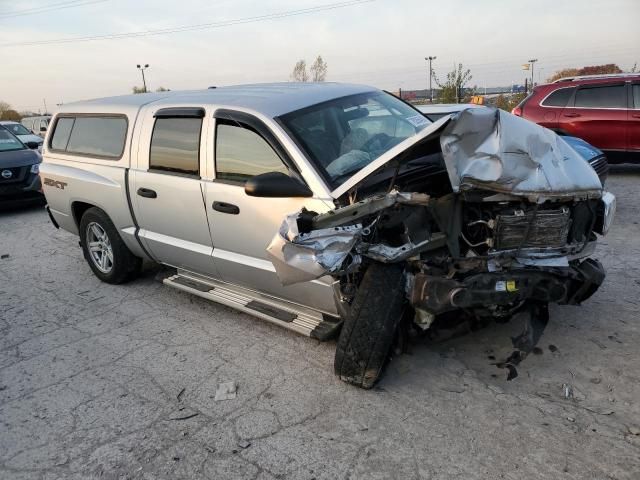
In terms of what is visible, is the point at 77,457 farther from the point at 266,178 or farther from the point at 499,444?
the point at 499,444

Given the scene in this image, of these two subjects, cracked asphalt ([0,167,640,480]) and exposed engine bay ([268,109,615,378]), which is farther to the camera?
exposed engine bay ([268,109,615,378])

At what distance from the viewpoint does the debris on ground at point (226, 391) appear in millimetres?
3270

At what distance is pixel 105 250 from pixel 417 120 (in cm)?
340

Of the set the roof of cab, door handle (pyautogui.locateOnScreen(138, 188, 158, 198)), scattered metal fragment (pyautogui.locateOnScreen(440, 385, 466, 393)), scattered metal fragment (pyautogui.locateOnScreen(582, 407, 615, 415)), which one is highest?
the roof of cab

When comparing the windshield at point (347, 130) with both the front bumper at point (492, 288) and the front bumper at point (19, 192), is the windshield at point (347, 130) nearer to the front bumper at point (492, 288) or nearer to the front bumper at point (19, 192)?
the front bumper at point (492, 288)

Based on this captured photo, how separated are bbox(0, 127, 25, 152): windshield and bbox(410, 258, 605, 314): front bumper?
9.95 metres

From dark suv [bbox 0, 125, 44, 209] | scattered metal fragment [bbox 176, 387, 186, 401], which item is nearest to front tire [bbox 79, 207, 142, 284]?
scattered metal fragment [bbox 176, 387, 186, 401]

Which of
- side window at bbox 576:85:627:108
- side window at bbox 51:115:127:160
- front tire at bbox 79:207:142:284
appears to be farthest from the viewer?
side window at bbox 576:85:627:108

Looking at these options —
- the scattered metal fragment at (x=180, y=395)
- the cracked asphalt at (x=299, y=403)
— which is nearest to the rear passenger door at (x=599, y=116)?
the cracked asphalt at (x=299, y=403)

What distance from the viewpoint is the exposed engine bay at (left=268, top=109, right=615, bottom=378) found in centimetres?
293

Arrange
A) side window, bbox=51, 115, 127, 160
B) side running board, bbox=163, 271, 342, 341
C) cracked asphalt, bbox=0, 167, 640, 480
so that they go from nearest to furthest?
cracked asphalt, bbox=0, 167, 640, 480
side running board, bbox=163, 271, 342, 341
side window, bbox=51, 115, 127, 160

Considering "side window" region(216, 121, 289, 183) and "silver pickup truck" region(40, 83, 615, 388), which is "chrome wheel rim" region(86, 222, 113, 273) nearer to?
"silver pickup truck" region(40, 83, 615, 388)

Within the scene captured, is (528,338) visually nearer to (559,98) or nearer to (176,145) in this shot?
(176,145)

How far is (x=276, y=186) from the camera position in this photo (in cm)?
331
